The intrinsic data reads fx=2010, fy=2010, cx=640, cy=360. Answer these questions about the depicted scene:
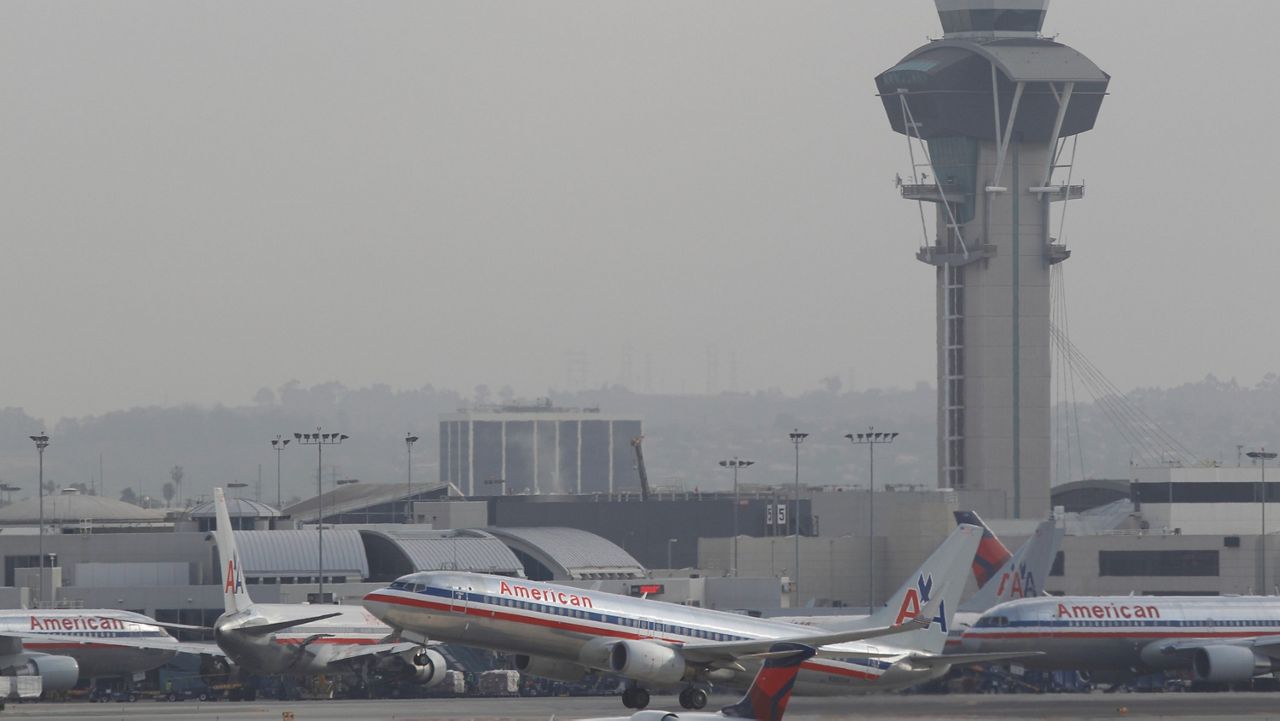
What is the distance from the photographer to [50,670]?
104m

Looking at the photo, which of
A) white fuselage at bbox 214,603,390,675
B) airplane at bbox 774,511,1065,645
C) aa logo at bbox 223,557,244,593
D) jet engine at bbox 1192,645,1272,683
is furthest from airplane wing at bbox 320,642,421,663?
jet engine at bbox 1192,645,1272,683

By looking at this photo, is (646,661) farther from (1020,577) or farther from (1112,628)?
(1020,577)

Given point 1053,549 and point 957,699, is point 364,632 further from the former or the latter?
point 1053,549

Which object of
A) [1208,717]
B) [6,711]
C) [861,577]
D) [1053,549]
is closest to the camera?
[1208,717]

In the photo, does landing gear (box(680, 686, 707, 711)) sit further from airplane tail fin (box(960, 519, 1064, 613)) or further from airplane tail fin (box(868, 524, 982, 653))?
airplane tail fin (box(960, 519, 1064, 613))

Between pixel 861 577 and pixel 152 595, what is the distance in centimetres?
7162

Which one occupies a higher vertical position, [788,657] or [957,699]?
[788,657]

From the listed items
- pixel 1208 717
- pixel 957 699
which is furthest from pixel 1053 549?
pixel 1208 717

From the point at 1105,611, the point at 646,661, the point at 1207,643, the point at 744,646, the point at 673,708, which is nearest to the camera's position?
the point at 646,661

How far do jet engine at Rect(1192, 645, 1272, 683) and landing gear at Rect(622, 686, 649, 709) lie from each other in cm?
3680

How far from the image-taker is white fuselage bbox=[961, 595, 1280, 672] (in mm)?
103625

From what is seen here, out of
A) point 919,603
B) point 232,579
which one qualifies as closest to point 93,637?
point 232,579

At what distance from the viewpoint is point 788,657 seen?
5844 centimetres

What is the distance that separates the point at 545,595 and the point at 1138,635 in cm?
3893
